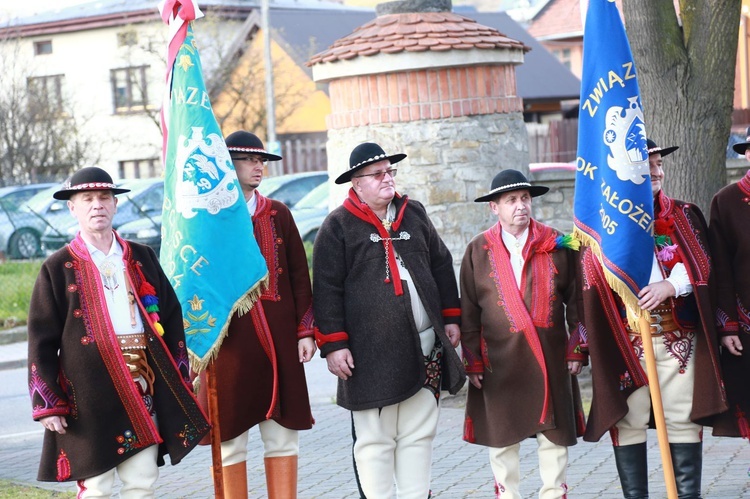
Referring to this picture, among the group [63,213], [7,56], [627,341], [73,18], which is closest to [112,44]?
[73,18]

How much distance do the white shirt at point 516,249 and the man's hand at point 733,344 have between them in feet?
3.70

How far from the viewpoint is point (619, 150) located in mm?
5891

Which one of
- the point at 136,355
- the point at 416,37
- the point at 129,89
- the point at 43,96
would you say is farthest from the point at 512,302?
the point at 129,89

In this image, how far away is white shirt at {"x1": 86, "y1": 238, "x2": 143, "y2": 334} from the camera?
5727mm

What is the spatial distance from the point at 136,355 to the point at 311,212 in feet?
50.0

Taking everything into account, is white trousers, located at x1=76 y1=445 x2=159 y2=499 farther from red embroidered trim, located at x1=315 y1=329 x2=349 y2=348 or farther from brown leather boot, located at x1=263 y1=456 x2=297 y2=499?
red embroidered trim, located at x1=315 y1=329 x2=349 y2=348

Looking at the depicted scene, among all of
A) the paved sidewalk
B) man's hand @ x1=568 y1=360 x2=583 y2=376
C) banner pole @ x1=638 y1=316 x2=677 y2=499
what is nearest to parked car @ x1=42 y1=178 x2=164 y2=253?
the paved sidewalk

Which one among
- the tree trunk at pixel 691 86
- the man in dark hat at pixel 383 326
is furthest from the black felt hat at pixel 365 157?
the tree trunk at pixel 691 86

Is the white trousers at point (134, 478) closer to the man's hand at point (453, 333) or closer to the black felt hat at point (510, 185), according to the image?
the man's hand at point (453, 333)

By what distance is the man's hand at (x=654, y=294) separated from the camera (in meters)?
5.88

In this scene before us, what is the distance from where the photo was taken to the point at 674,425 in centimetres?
623

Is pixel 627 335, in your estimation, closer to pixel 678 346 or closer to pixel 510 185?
pixel 678 346

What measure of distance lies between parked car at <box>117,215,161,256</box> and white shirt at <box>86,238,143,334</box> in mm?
14795

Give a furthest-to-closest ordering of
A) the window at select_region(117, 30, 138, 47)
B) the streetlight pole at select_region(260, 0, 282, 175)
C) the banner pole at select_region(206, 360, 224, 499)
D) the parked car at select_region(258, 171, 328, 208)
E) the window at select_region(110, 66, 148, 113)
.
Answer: the window at select_region(110, 66, 148, 113) → the window at select_region(117, 30, 138, 47) → the streetlight pole at select_region(260, 0, 282, 175) → the parked car at select_region(258, 171, 328, 208) → the banner pole at select_region(206, 360, 224, 499)
